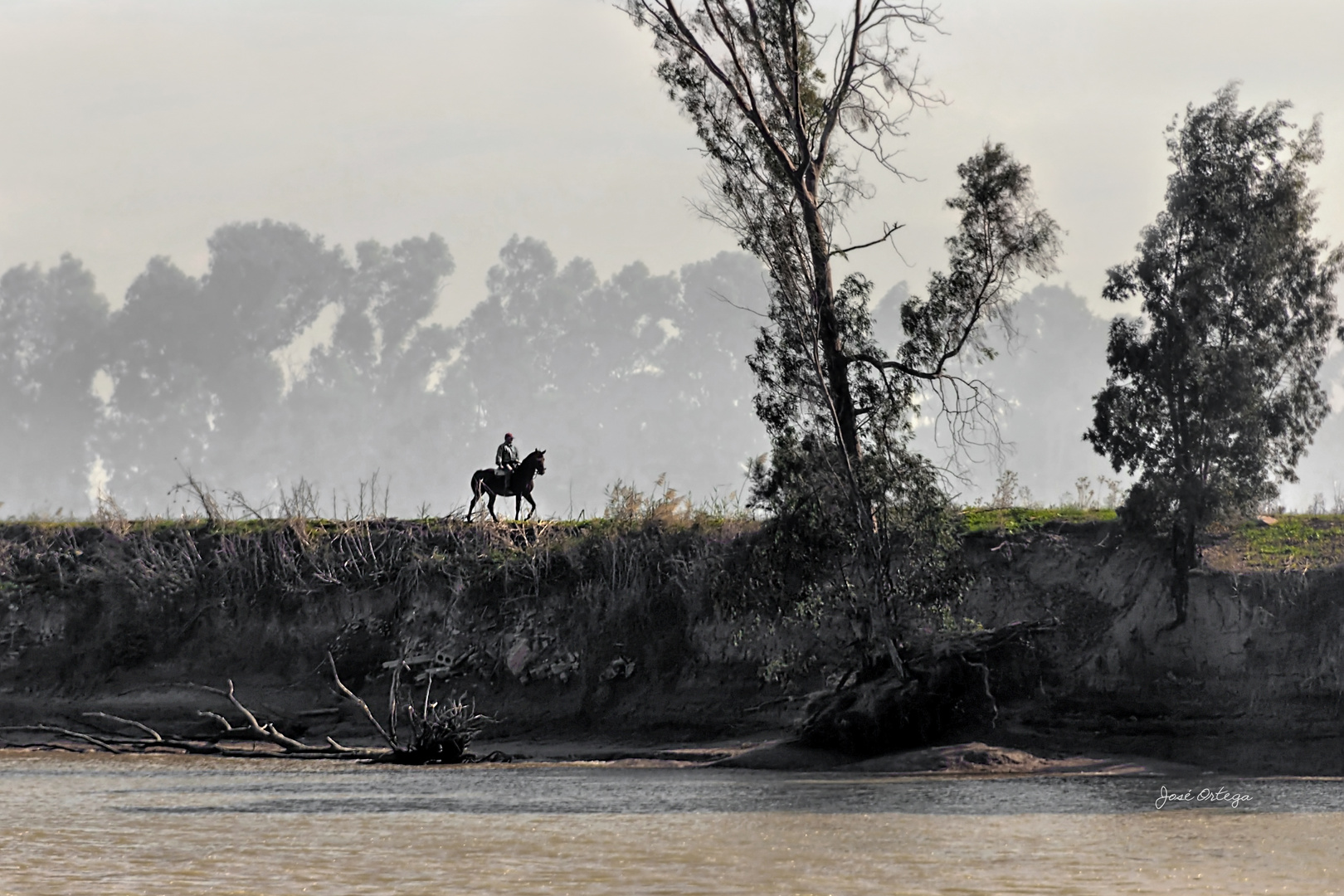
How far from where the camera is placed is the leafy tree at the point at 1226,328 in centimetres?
2319

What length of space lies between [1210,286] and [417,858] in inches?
627

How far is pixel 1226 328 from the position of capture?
2347 centimetres

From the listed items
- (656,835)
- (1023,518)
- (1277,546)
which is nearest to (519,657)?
(1023,518)

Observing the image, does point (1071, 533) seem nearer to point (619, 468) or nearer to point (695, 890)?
point (695, 890)

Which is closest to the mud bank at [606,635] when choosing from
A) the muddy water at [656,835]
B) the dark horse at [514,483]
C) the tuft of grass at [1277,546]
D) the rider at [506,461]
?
the tuft of grass at [1277,546]

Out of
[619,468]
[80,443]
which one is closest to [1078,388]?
[619,468]

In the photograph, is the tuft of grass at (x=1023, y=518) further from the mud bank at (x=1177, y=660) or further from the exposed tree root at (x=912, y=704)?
the exposed tree root at (x=912, y=704)

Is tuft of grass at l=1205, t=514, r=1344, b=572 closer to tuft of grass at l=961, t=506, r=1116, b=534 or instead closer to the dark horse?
tuft of grass at l=961, t=506, r=1116, b=534

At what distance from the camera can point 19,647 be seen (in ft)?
101

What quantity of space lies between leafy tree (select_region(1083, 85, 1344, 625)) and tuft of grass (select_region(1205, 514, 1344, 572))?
1048 mm

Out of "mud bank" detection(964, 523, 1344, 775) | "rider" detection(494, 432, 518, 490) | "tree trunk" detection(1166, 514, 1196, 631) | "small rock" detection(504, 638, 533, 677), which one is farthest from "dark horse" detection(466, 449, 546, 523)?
"tree trunk" detection(1166, 514, 1196, 631)

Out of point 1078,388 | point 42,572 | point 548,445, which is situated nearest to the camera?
point 42,572

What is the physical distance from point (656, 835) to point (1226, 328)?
1377 centimetres

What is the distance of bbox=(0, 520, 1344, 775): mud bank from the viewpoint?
903 inches
